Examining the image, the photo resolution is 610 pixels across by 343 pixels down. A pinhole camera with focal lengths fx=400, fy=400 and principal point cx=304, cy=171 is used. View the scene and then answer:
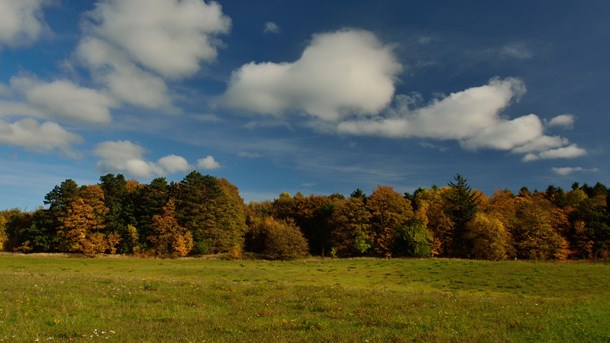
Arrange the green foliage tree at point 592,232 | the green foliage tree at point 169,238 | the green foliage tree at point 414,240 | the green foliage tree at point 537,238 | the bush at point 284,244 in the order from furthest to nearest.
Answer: the green foliage tree at point 592,232 → the green foliage tree at point 169,238 → the green foliage tree at point 537,238 → the bush at point 284,244 → the green foliage tree at point 414,240

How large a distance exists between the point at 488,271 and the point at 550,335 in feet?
134

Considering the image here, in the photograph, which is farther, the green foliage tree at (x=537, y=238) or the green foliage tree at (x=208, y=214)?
the green foliage tree at (x=208, y=214)

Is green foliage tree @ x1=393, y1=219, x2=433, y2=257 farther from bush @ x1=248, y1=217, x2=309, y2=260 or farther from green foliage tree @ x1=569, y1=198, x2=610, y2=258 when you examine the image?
green foliage tree @ x1=569, y1=198, x2=610, y2=258

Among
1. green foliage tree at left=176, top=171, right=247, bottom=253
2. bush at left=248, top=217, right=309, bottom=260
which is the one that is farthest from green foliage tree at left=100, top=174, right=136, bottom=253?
bush at left=248, top=217, right=309, bottom=260

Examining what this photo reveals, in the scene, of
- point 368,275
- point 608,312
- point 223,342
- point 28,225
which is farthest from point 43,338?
point 28,225

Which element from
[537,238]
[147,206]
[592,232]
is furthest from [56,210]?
[592,232]

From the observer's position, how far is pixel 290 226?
295 feet

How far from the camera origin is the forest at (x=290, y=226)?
85.4m

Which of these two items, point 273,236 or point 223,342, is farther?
point 273,236

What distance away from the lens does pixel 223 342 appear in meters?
12.3

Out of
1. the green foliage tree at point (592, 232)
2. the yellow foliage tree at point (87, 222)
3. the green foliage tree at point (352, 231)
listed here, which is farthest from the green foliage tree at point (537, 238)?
the yellow foliage tree at point (87, 222)

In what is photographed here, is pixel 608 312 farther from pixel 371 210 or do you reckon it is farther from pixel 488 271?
pixel 371 210

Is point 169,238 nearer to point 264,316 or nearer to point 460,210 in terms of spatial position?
point 460,210

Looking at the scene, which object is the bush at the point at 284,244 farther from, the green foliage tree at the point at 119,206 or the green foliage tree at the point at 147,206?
the green foliage tree at the point at 119,206
